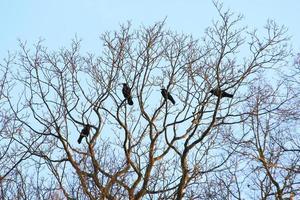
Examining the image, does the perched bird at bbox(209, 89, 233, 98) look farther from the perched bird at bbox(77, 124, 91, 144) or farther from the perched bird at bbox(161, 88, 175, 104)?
the perched bird at bbox(77, 124, 91, 144)

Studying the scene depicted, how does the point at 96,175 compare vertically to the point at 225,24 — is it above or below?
below

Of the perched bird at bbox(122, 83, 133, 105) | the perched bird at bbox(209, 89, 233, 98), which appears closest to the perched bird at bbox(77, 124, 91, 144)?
the perched bird at bbox(122, 83, 133, 105)

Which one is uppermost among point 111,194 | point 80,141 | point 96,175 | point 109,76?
point 109,76

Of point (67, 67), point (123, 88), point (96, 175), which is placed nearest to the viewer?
point (96, 175)

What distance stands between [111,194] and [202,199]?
3.40 meters

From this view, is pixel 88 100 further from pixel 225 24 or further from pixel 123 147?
pixel 225 24

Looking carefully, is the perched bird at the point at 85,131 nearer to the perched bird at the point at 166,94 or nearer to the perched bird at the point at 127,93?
the perched bird at the point at 127,93

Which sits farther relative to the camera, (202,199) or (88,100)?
(202,199)

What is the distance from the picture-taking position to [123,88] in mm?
11195

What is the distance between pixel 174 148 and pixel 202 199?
2.74m

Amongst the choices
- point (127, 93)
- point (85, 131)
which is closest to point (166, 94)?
point (127, 93)

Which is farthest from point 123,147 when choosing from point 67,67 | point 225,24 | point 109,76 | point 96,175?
point 225,24

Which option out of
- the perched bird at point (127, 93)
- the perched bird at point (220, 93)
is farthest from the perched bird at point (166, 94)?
the perched bird at point (220, 93)

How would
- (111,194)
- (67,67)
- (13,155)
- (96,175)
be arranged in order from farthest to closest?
(67,67) < (96,175) < (111,194) < (13,155)
